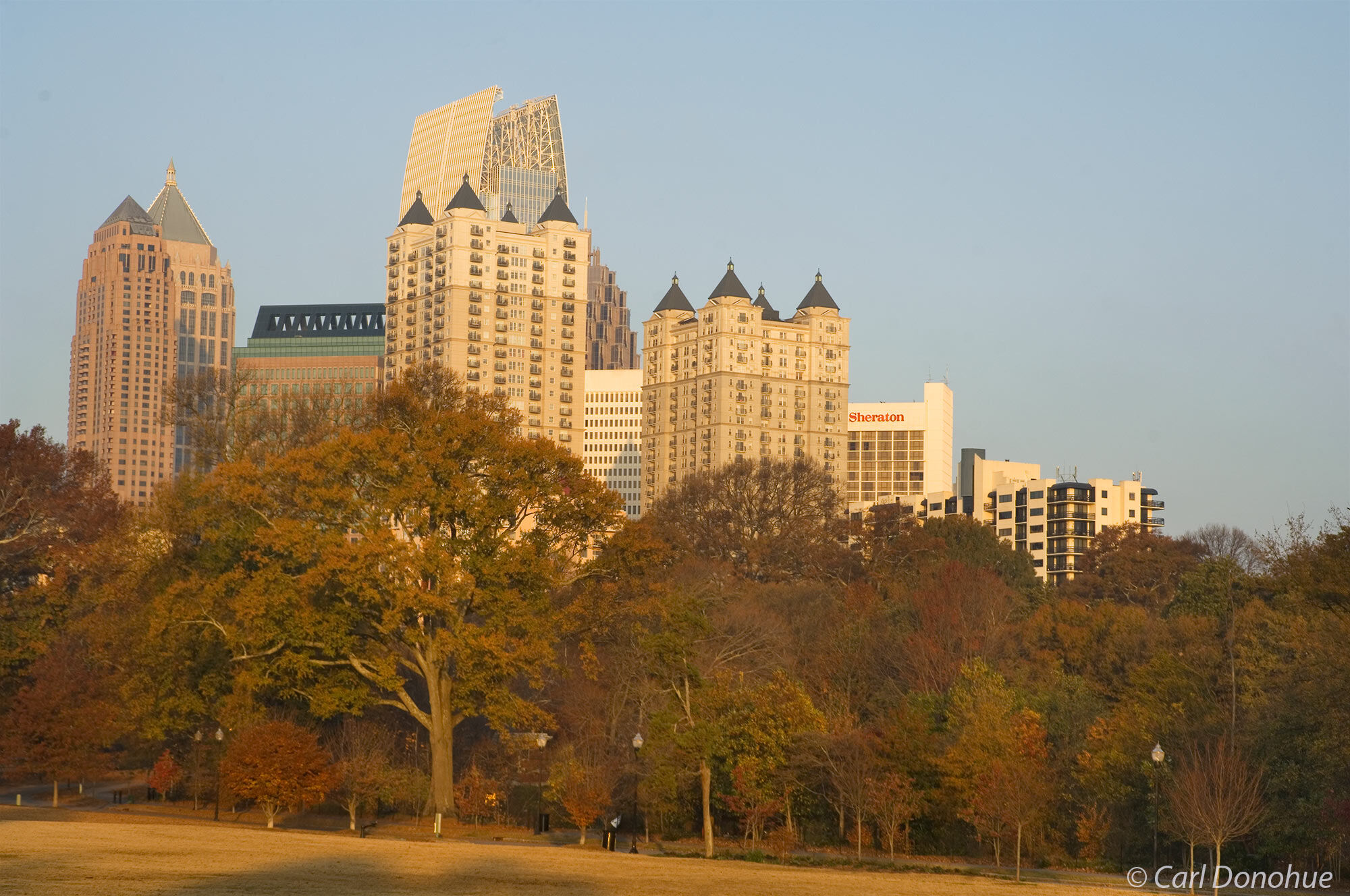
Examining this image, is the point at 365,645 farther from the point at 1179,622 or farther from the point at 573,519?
the point at 1179,622

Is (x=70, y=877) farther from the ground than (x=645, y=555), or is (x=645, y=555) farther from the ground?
(x=645, y=555)

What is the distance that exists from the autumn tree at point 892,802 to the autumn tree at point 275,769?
18663mm

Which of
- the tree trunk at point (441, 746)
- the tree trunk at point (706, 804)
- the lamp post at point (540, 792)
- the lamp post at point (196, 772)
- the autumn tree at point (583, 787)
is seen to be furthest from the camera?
the lamp post at point (196, 772)

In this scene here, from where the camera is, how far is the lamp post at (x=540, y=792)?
57.0 meters

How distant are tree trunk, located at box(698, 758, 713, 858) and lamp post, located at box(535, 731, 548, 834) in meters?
7.97

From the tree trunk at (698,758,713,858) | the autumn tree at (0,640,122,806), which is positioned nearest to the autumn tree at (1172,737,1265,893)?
the tree trunk at (698,758,713,858)

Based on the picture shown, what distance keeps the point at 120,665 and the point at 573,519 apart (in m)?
20.5

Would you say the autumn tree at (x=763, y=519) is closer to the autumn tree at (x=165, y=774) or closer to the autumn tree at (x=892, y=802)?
the autumn tree at (x=165, y=774)

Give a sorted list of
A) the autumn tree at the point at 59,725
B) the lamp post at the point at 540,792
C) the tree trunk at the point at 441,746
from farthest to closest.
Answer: the autumn tree at the point at 59,725, the tree trunk at the point at 441,746, the lamp post at the point at 540,792

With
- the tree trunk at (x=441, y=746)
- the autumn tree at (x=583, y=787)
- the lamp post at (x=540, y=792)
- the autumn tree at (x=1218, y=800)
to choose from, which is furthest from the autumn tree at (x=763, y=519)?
the autumn tree at (x=1218, y=800)

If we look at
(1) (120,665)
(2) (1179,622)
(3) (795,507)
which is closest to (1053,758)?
(2) (1179,622)

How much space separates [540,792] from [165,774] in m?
14.6

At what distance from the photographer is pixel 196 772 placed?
61781 millimetres

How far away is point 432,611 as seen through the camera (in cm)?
5681
